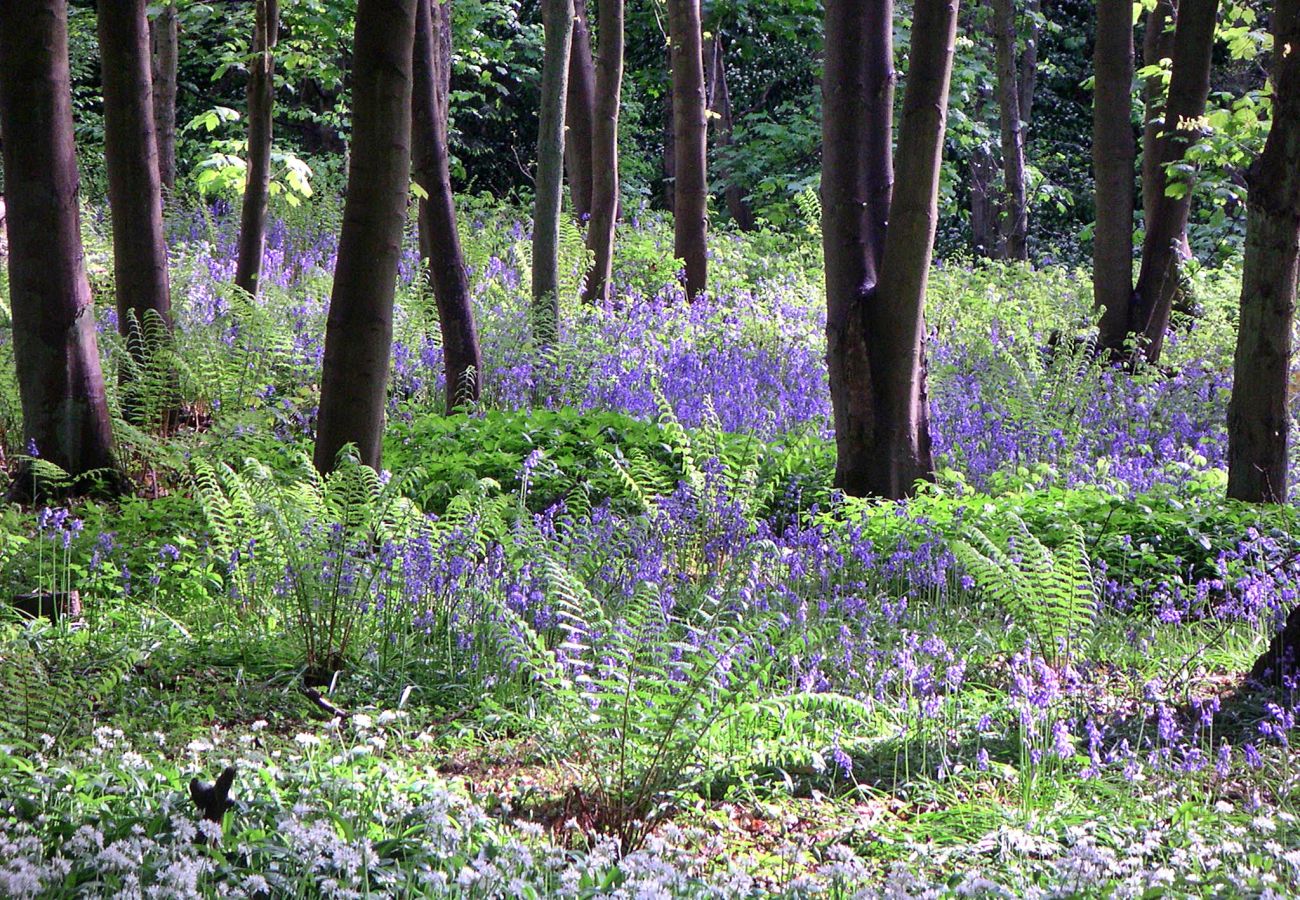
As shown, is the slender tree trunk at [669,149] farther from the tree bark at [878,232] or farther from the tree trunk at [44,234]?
the tree trunk at [44,234]

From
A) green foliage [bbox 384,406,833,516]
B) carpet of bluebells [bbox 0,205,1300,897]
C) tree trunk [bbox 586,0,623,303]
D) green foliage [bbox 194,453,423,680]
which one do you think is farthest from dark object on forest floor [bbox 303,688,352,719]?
tree trunk [bbox 586,0,623,303]

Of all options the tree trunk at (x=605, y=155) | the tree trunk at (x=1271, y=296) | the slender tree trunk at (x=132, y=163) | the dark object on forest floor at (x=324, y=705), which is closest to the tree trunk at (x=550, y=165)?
the tree trunk at (x=605, y=155)

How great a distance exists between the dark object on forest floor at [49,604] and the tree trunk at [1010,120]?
43.5ft

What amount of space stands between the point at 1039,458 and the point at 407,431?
13.4ft

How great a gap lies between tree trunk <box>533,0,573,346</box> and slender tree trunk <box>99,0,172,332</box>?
3126 mm

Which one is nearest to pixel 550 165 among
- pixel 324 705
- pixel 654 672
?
pixel 324 705

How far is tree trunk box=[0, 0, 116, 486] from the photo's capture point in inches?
253

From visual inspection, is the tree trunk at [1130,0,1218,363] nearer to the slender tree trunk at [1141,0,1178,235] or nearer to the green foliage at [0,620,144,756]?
the slender tree trunk at [1141,0,1178,235]

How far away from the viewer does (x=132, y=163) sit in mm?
7922

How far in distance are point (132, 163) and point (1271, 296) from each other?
6.56 metres

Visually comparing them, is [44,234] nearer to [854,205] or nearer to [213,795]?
[854,205]

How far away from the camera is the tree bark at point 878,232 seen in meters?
7.02

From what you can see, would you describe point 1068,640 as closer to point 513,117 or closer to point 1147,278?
point 1147,278

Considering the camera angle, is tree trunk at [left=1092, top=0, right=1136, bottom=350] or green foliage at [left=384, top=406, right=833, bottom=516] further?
tree trunk at [left=1092, top=0, right=1136, bottom=350]
